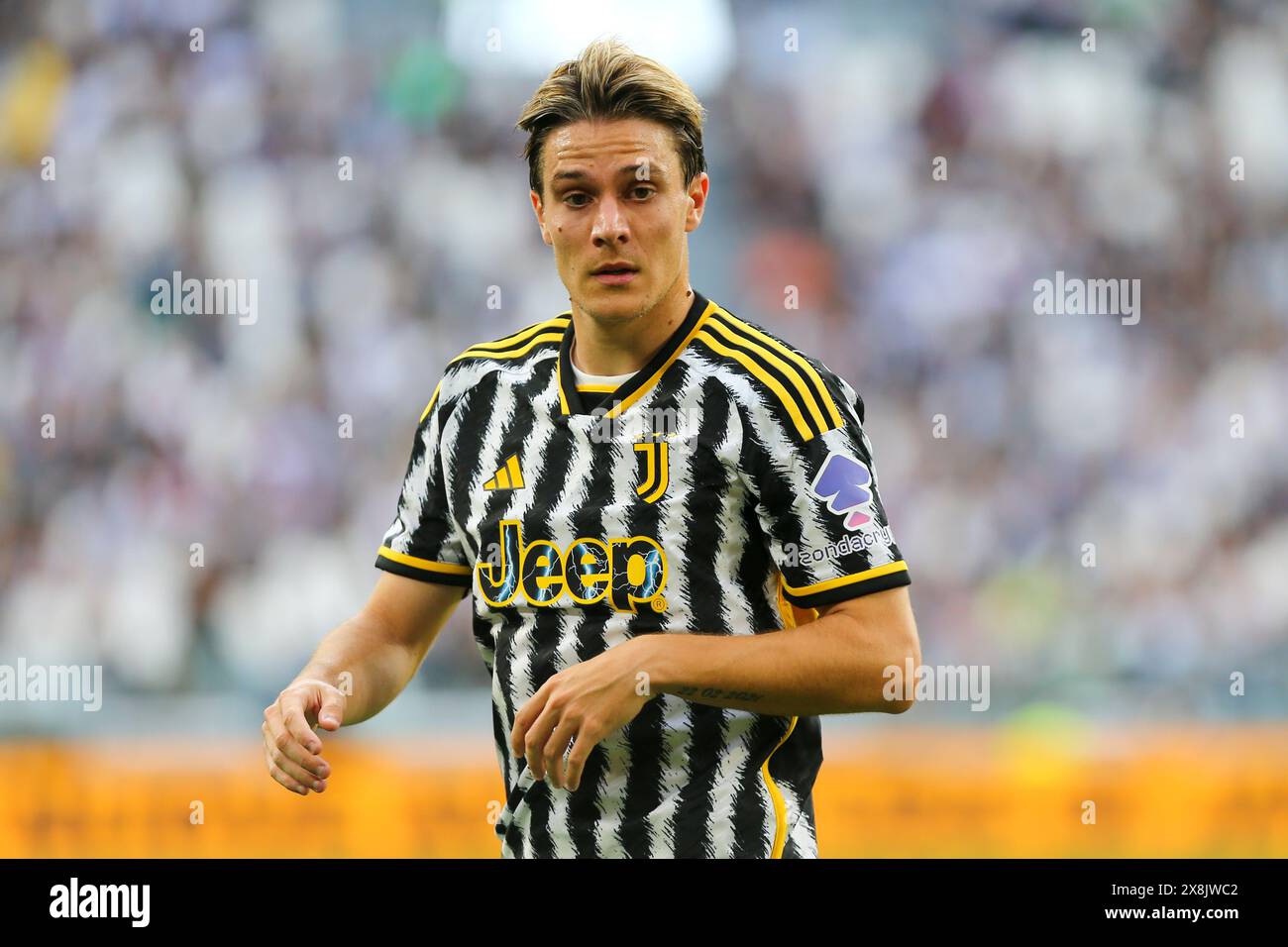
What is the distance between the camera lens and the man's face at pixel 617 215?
80.7 inches

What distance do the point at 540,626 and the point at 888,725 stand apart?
10.6 feet

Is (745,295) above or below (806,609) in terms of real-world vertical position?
above

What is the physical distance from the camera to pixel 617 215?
80.3 inches

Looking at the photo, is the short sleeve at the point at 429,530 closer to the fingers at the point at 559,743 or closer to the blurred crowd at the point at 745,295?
the fingers at the point at 559,743

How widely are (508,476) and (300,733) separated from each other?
1.60ft

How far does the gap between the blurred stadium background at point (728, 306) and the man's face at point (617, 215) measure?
2.96 m

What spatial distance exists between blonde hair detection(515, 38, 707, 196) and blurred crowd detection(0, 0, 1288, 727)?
3.37 meters

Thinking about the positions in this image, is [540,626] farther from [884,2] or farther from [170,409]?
[884,2]

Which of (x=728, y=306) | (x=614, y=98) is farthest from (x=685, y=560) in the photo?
(x=728, y=306)

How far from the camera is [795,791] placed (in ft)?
6.72

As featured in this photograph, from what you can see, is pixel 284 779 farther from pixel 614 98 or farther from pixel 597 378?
pixel 614 98

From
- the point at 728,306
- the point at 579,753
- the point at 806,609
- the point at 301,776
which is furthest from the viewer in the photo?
the point at 728,306

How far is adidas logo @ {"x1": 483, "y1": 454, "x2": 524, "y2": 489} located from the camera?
212 cm
